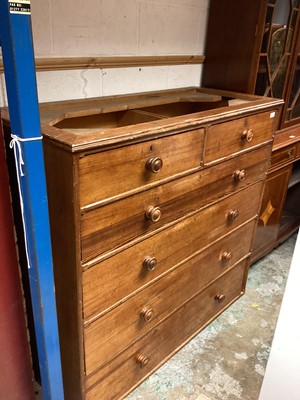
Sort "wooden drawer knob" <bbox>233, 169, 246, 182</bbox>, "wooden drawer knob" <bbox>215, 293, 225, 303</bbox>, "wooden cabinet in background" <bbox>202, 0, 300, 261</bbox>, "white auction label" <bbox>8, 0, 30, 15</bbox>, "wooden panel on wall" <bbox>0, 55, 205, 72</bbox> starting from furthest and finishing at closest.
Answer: "wooden drawer knob" <bbox>215, 293, 225, 303</bbox>, "wooden cabinet in background" <bbox>202, 0, 300, 261</bbox>, "wooden drawer knob" <bbox>233, 169, 246, 182</bbox>, "wooden panel on wall" <bbox>0, 55, 205, 72</bbox>, "white auction label" <bbox>8, 0, 30, 15</bbox>

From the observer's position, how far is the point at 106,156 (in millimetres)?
1059

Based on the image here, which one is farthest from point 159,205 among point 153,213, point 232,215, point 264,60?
point 264,60

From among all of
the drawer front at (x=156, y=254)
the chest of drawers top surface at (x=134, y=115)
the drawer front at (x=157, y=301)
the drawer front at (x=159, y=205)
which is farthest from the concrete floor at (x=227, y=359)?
the chest of drawers top surface at (x=134, y=115)

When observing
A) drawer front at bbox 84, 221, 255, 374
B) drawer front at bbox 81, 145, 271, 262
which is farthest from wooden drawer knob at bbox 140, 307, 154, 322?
drawer front at bbox 81, 145, 271, 262

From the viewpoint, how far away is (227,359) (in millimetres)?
1823

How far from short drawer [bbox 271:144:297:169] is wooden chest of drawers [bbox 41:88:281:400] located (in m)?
0.26

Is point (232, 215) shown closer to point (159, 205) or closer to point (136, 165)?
point (159, 205)

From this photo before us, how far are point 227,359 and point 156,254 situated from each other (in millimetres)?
791

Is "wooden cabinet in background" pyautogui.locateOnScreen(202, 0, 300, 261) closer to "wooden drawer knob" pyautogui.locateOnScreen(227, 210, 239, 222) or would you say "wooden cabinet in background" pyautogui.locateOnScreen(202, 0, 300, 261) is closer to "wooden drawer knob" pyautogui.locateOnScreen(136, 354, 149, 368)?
"wooden drawer knob" pyautogui.locateOnScreen(227, 210, 239, 222)

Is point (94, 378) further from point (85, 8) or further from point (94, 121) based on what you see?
point (85, 8)

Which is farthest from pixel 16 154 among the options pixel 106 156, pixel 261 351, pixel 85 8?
pixel 261 351

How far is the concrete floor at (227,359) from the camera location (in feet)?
5.40

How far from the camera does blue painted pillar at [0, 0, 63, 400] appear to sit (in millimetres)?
779

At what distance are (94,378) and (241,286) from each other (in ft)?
3.71
